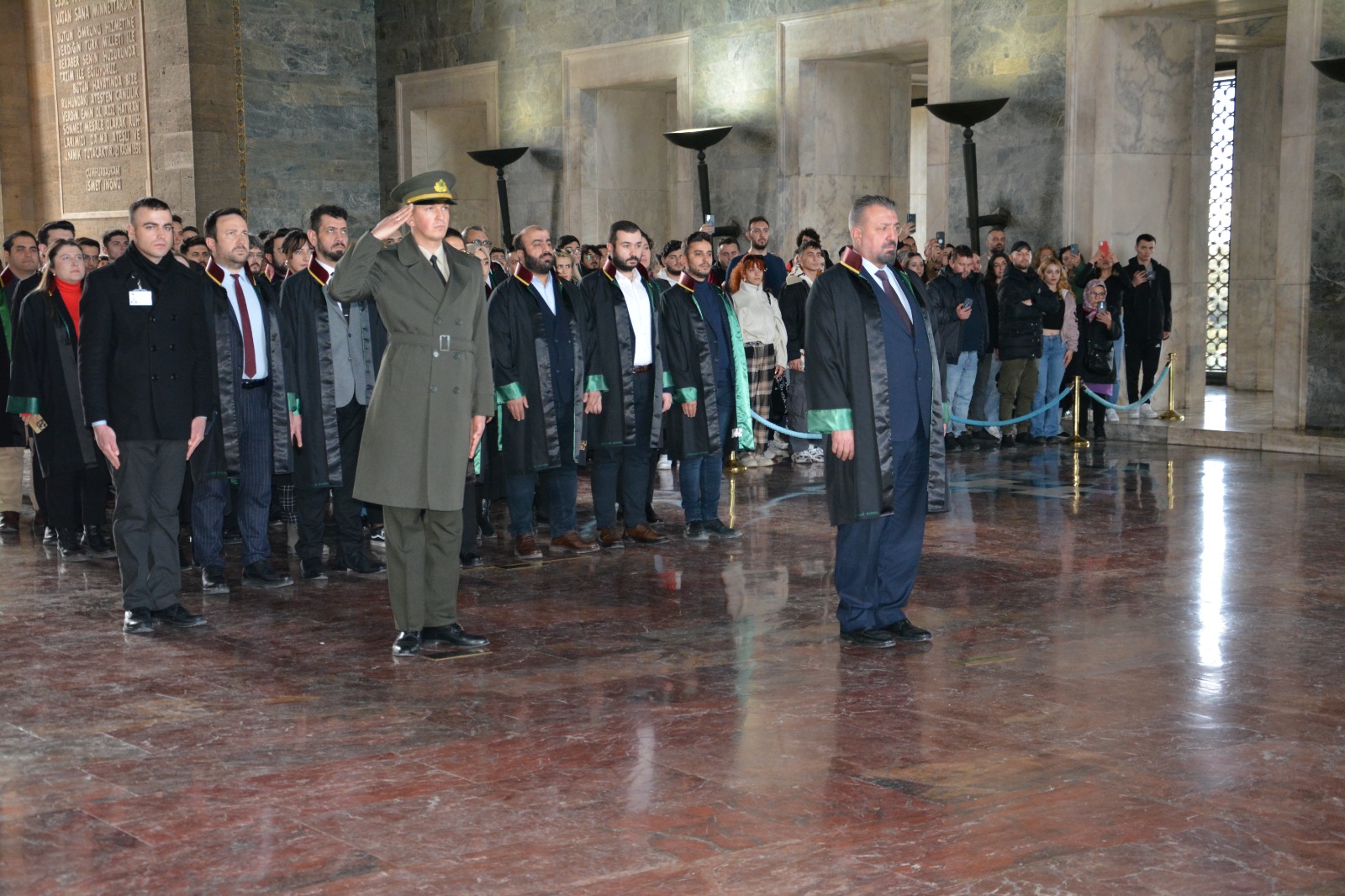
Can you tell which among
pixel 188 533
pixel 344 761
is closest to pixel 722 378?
pixel 188 533

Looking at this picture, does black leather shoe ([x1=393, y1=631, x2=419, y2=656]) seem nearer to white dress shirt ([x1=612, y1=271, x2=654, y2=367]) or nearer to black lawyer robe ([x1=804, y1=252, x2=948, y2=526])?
black lawyer robe ([x1=804, y1=252, x2=948, y2=526])

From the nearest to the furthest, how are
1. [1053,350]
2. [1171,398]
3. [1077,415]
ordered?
[1077,415] < [1053,350] < [1171,398]

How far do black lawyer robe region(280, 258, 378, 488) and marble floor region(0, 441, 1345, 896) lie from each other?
2.06 feet

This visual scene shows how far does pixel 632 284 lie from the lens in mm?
8719

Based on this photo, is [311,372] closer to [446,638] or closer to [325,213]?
[325,213]

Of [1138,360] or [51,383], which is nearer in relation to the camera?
[51,383]

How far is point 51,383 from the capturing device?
336 inches

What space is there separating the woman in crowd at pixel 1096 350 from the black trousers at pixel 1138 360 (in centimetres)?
68

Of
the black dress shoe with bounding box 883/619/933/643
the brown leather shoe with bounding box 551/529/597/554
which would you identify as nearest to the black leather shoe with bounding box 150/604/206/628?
the brown leather shoe with bounding box 551/529/597/554

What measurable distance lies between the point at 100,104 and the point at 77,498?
510 inches

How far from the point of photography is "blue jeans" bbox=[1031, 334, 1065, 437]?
13.4 meters

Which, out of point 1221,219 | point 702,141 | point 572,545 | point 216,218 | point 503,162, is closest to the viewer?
point 216,218

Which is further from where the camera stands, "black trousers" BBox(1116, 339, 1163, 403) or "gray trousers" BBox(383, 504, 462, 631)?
"black trousers" BBox(1116, 339, 1163, 403)

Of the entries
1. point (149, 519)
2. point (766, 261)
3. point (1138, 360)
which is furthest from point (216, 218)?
point (1138, 360)
